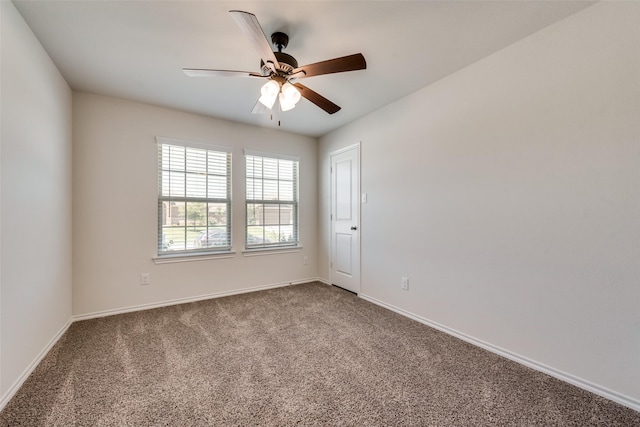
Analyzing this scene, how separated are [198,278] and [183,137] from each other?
1.82m

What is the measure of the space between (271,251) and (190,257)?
3.64 ft

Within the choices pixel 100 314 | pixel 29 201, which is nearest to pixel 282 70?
pixel 29 201

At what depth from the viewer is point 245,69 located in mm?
2406

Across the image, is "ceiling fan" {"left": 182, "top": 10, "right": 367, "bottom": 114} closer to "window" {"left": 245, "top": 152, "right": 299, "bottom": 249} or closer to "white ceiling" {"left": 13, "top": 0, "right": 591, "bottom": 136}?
"white ceiling" {"left": 13, "top": 0, "right": 591, "bottom": 136}

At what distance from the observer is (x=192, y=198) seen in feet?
11.3

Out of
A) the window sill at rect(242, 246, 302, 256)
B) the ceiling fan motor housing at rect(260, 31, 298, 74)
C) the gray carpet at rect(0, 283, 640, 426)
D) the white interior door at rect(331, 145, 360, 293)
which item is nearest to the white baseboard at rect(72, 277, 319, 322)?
the gray carpet at rect(0, 283, 640, 426)

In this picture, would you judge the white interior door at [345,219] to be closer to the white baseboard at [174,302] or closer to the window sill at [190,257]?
the white baseboard at [174,302]

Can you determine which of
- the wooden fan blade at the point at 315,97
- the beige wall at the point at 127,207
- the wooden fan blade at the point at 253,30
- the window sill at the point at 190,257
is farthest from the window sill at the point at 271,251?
the wooden fan blade at the point at 253,30

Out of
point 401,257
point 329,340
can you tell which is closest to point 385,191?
point 401,257

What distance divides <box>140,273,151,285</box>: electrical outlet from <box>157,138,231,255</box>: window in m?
0.30

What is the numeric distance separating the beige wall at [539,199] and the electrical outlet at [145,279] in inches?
118

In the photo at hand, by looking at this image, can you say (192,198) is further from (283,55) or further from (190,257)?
(283,55)

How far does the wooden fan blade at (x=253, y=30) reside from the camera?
1.34 meters

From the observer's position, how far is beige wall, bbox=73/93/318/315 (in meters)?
2.85
